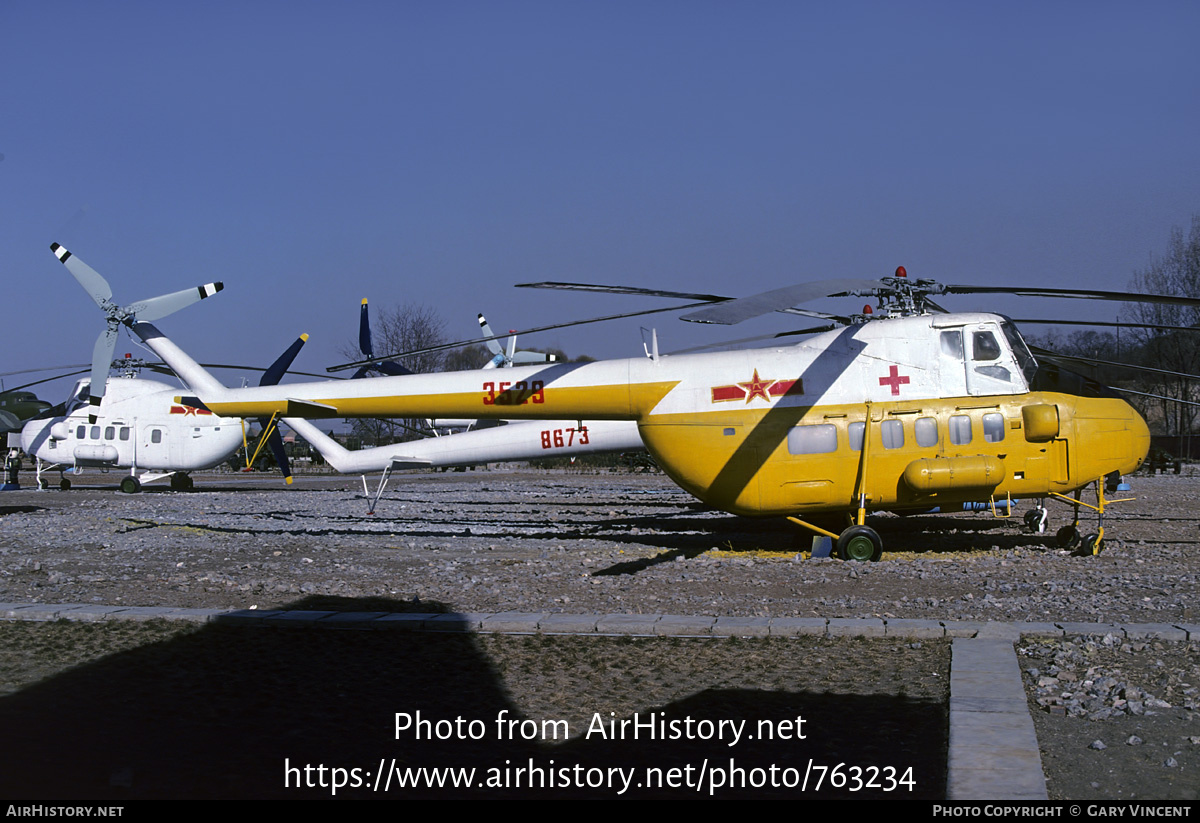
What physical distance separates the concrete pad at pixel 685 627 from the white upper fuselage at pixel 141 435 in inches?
1057

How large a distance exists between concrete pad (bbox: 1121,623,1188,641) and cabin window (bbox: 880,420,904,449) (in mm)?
5290

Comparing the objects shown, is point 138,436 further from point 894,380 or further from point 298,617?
point 894,380

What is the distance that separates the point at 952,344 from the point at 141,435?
2808 centimetres

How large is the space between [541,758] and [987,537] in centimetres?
1212

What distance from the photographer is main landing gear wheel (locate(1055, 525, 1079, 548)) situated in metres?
12.7

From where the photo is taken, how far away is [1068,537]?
42.3 ft

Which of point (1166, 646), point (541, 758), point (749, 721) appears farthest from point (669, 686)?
point (1166, 646)

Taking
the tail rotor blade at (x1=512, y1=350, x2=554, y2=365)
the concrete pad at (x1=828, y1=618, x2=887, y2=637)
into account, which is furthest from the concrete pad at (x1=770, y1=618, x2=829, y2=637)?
the tail rotor blade at (x1=512, y1=350, x2=554, y2=365)

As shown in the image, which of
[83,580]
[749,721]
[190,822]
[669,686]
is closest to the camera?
[190,822]

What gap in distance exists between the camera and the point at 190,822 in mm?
3699

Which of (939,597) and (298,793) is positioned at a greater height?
(298,793)

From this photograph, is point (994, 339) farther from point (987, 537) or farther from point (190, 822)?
point (190, 822)

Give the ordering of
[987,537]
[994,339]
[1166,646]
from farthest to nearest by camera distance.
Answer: [987,537]
[994,339]
[1166,646]

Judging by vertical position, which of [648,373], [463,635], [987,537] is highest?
[648,373]
